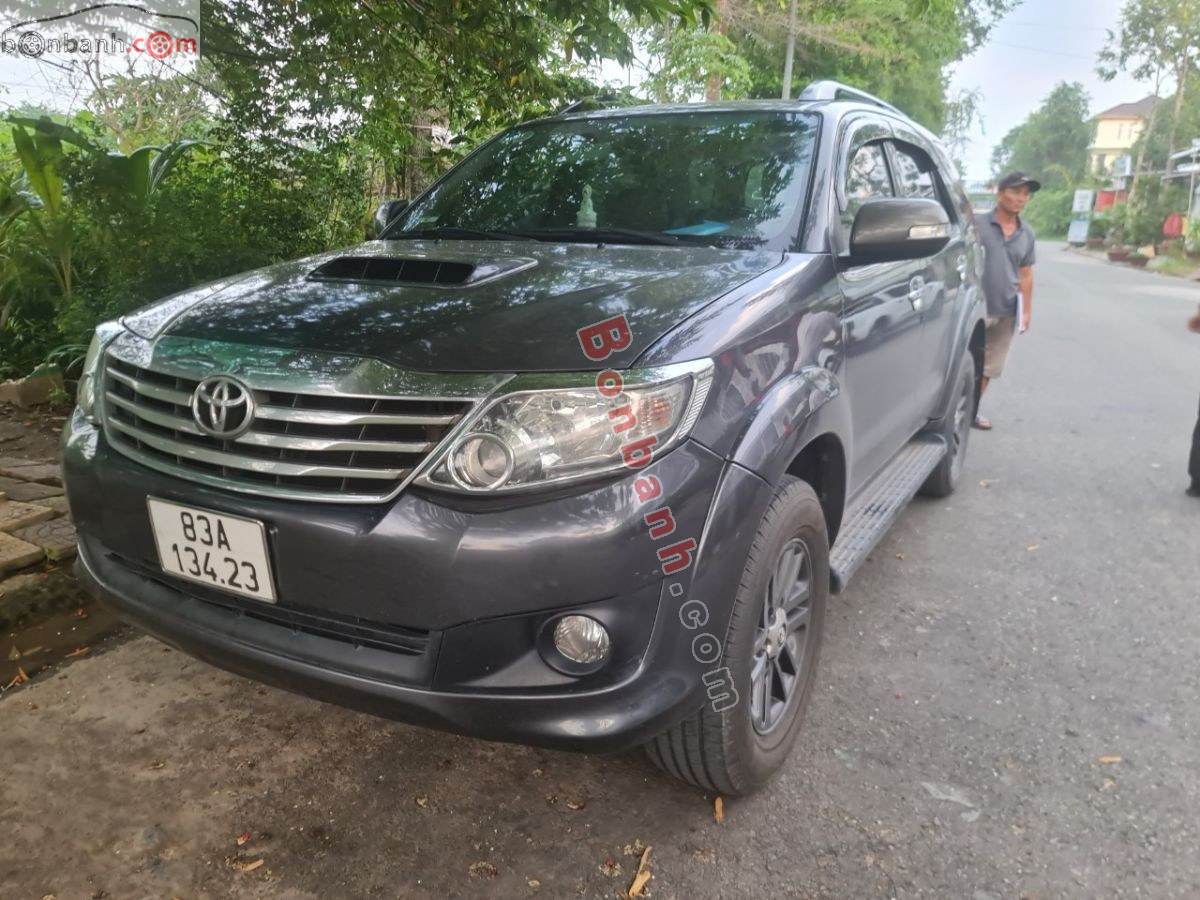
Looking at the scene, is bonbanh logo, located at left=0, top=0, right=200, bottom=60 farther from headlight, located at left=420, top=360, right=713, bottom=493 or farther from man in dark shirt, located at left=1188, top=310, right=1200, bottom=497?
man in dark shirt, located at left=1188, top=310, right=1200, bottom=497

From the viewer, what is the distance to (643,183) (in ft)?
9.26

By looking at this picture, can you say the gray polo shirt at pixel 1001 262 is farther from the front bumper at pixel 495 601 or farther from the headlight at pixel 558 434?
the headlight at pixel 558 434

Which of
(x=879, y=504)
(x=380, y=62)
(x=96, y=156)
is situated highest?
(x=380, y=62)

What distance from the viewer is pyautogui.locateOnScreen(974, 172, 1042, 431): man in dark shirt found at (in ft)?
18.7

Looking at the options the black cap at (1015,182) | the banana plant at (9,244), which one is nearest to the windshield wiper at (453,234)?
the banana plant at (9,244)

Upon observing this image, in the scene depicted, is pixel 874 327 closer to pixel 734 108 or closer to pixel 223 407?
pixel 734 108

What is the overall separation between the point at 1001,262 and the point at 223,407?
5.29 meters

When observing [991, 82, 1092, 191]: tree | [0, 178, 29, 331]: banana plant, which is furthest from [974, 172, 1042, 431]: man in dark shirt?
[991, 82, 1092, 191]: tree

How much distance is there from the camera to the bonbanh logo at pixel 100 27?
4.55m

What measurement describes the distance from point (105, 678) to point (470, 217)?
189 cm

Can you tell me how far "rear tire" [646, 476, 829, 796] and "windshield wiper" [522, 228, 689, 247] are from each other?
0.86 m

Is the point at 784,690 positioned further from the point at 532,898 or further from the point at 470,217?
the point at 470,217

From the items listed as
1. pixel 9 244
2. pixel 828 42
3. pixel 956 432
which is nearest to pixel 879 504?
pixel 956 432

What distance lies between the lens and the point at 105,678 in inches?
108
